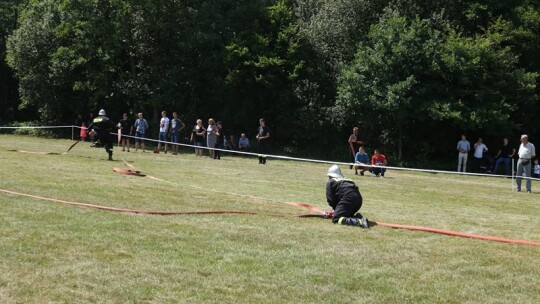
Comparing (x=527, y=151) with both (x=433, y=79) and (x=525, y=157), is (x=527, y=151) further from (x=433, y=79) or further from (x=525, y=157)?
(x=433, y=79)

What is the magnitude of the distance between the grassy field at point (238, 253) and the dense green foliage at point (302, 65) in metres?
17.7

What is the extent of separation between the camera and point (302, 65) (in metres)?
33.5

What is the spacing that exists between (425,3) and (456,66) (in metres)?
5.46

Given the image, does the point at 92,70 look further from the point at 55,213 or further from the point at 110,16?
the point at 55,213

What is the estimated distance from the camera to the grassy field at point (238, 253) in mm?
6180

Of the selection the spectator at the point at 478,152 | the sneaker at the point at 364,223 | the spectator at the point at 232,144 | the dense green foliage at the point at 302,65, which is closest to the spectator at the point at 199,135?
the spectator at the point at 232,144

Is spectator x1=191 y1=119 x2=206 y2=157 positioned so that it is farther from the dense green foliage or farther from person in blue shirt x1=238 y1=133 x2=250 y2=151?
the dense green foliage

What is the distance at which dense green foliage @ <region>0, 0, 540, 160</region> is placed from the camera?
2994 centimetres

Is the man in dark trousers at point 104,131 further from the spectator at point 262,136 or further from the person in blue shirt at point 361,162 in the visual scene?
the person in blue shirt at point 361,162

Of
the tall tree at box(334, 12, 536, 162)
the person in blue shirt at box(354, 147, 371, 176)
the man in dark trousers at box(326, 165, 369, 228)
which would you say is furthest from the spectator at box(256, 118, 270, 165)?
the man in dark trousers at box(326, 165, 369, 228)

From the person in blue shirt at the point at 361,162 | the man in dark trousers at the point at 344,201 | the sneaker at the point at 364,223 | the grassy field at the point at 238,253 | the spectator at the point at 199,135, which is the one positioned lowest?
the grassy field at the point at 238,253

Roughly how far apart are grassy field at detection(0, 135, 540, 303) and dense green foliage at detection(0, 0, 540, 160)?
17.7 metres

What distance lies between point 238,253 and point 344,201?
2.99m

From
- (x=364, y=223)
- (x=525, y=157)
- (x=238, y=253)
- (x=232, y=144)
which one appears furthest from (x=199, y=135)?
(x=238, y=253)
